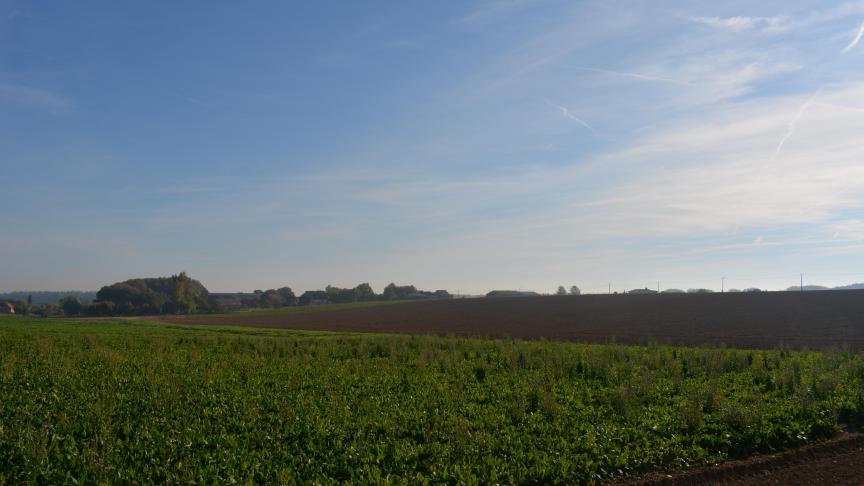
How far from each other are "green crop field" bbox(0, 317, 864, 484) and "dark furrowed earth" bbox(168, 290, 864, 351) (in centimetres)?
1633

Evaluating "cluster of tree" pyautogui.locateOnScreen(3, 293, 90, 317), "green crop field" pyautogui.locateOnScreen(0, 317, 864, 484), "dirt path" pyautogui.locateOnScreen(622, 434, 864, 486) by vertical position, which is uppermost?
"green crop field" pyautogui.locateOnScreen(0, 317, 864, 484)

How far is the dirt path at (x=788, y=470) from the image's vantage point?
927 cm

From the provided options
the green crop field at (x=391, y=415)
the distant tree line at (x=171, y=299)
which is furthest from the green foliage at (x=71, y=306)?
the green crop field at (x=391, y=415)

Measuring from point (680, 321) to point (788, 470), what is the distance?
160 feet

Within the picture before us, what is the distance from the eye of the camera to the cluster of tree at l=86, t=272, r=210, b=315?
374 feet

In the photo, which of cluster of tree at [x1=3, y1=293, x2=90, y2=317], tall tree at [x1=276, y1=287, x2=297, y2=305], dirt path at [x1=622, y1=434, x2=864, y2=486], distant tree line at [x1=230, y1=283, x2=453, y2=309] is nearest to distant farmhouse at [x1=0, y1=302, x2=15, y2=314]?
cluster of tree at [x1=3, y1=293, x2=90, y2=317]

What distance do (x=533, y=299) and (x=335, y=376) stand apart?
81.5m

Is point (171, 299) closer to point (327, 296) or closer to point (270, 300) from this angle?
point (270, 300)

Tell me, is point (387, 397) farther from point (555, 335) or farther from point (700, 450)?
point (555, 335)

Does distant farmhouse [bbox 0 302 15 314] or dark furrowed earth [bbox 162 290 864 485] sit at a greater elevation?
dark furrowed earth [bbox 162 290 864 485]

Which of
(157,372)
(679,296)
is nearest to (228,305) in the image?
(679,296)

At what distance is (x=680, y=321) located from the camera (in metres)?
54.8

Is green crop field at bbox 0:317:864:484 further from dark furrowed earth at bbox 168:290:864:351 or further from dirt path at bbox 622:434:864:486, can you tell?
dark furrowed earth at bbox 168:290:864:351

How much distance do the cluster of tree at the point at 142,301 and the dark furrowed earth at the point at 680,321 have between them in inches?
2526
